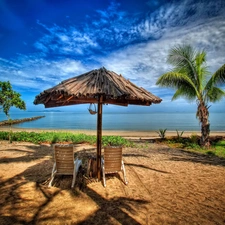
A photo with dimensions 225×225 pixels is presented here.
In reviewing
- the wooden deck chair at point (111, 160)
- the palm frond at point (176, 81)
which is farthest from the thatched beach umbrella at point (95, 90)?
the palm frond at point (176, 81)

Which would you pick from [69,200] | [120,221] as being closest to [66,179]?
[69,200]

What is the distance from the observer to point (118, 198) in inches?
129

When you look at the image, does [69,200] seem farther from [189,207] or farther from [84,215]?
[189,207]

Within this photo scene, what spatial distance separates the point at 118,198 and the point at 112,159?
0.94 m

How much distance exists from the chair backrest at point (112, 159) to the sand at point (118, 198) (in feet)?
1.19

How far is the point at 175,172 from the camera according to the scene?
4.94m

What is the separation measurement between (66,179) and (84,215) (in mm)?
1582

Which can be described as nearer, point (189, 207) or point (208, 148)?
point (189, 207)

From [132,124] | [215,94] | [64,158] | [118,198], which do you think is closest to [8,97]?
[64,158]

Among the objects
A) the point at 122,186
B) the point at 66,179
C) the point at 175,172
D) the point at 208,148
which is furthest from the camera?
the point at 208,148

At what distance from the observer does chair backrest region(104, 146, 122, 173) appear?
3.94 meters

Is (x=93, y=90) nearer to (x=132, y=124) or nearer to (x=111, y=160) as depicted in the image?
(x=111, y=160)

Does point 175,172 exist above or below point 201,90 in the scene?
below

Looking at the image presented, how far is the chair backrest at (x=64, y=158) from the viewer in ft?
12.4
